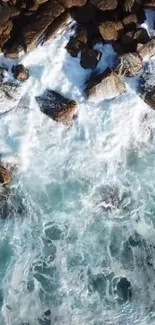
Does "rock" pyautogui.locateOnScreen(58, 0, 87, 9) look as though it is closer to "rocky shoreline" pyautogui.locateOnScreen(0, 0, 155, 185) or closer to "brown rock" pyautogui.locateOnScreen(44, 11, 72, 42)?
"rocky shoreline" pyautogui.locateOnScreen(0, 0, 155, 185)

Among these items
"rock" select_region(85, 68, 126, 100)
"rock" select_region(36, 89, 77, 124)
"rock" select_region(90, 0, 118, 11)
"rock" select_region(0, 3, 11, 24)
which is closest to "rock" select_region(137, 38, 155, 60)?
"rock" select_region(85, 68, 126, 100)

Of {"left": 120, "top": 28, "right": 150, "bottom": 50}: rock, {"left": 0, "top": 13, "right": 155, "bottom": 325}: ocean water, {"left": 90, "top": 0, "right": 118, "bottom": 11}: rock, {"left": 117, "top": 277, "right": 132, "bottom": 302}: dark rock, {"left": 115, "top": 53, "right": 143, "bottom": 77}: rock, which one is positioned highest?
{"left": 90, "top": 0, "right": 118, "bottom": 11}: rock

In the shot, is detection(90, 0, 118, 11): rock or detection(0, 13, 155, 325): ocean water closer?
detection(0, 13, 155, 325): ocean water

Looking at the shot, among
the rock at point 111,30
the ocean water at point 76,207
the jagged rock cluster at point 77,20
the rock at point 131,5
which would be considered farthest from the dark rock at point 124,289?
the rock at point 131,5

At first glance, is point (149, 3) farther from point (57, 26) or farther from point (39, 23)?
point (39, 23)

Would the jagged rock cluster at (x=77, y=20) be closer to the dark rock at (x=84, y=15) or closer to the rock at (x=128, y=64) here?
→ the dark rock at (x=84, y=15)

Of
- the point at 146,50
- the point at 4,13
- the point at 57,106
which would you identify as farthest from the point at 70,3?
the point at 57,106
